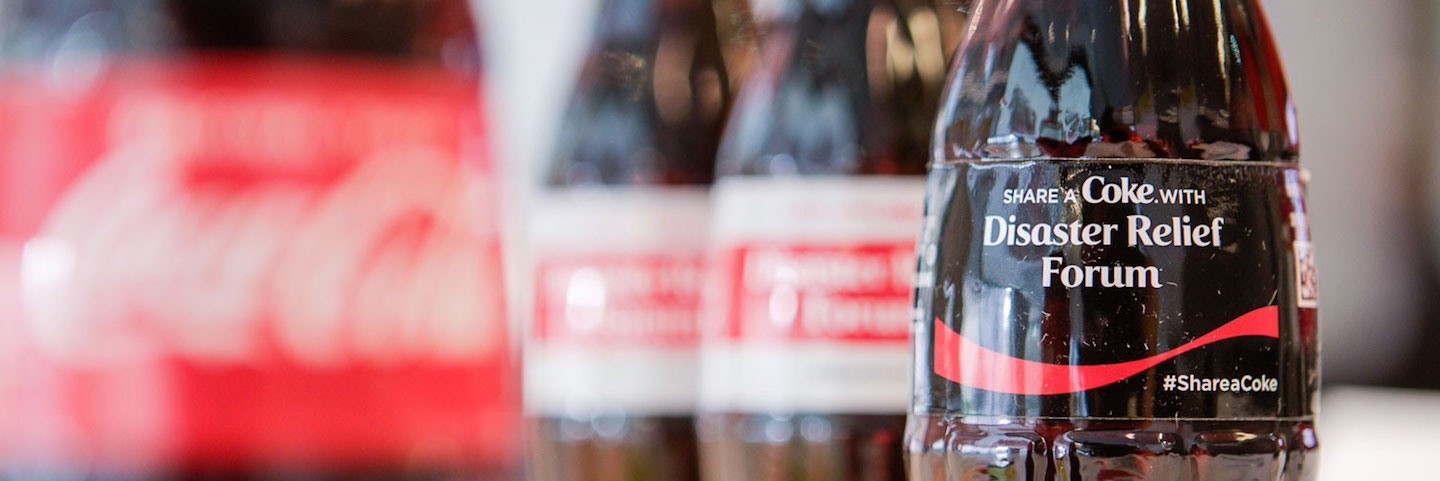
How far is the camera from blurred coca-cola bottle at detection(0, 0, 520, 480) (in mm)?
557

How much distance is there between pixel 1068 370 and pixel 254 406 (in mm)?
282

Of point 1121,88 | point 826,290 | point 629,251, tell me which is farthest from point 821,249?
point 1121,88

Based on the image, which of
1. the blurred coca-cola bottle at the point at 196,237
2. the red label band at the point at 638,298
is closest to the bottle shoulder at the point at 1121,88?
the blurred coca-cola bottle at the point at 196,237

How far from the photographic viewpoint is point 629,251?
113 centimetres

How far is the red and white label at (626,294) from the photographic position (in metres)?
1.13

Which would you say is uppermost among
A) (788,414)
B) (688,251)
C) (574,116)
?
(574,116)

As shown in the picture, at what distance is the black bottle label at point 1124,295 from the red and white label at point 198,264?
21 cm

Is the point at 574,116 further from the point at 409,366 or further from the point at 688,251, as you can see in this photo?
the point at 409,366

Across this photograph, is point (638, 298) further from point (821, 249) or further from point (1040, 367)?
point (1040, 367)

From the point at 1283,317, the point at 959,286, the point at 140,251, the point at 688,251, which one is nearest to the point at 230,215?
the point at 140,251

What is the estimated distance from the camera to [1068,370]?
561mm

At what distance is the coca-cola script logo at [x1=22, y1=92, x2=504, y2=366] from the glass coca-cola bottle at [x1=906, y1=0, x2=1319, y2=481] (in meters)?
0.21

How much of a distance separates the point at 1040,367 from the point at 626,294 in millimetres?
598

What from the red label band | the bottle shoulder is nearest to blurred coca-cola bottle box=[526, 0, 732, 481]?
the red label band
